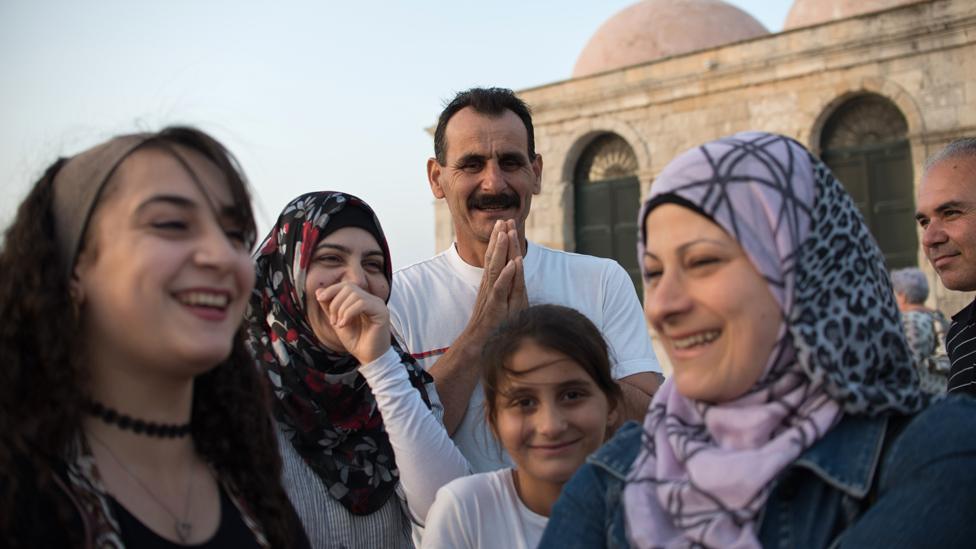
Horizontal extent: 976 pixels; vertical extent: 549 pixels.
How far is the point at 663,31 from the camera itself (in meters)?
17.2

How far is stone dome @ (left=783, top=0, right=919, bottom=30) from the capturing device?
14.8 meters

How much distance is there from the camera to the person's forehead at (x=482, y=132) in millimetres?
3611

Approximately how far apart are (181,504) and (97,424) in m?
0.25

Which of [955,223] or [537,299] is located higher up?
[955,223]

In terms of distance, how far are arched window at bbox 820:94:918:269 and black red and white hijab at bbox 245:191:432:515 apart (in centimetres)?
1149

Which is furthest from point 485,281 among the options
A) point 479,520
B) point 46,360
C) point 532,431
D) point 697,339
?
point 46,360

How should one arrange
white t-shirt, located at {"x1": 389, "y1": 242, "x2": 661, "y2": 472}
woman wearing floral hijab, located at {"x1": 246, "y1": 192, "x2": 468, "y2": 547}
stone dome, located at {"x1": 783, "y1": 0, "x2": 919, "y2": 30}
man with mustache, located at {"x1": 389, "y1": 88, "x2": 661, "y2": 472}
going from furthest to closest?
stone dome, located at {"x1": 783, "y1": 0, "x2": 919, "y2": 30} < white t-shirt, located at {"x1": 389, "y1": 242, "x2": 661, "y2": 472} < man with mustache, located at {"x1": 389, "y1": 88, "x2": 661, "y2": 472} < woman wearing floral hijab, located at {"x1": 246, "y1": 192, "x2": 468, "y2": 547}

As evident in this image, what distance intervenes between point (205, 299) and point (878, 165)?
13.1m

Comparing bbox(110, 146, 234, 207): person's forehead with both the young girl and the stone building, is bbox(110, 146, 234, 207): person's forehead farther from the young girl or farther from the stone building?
the stone building

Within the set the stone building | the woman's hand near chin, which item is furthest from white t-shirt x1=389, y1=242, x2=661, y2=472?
the stone building

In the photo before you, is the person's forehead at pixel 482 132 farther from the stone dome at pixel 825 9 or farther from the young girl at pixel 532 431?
the stone dome at pixel 825 9

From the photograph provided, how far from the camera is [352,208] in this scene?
2957 millimetres

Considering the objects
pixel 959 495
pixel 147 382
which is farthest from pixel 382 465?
pixel 959 495

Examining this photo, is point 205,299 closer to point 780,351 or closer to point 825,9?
point 780,351
